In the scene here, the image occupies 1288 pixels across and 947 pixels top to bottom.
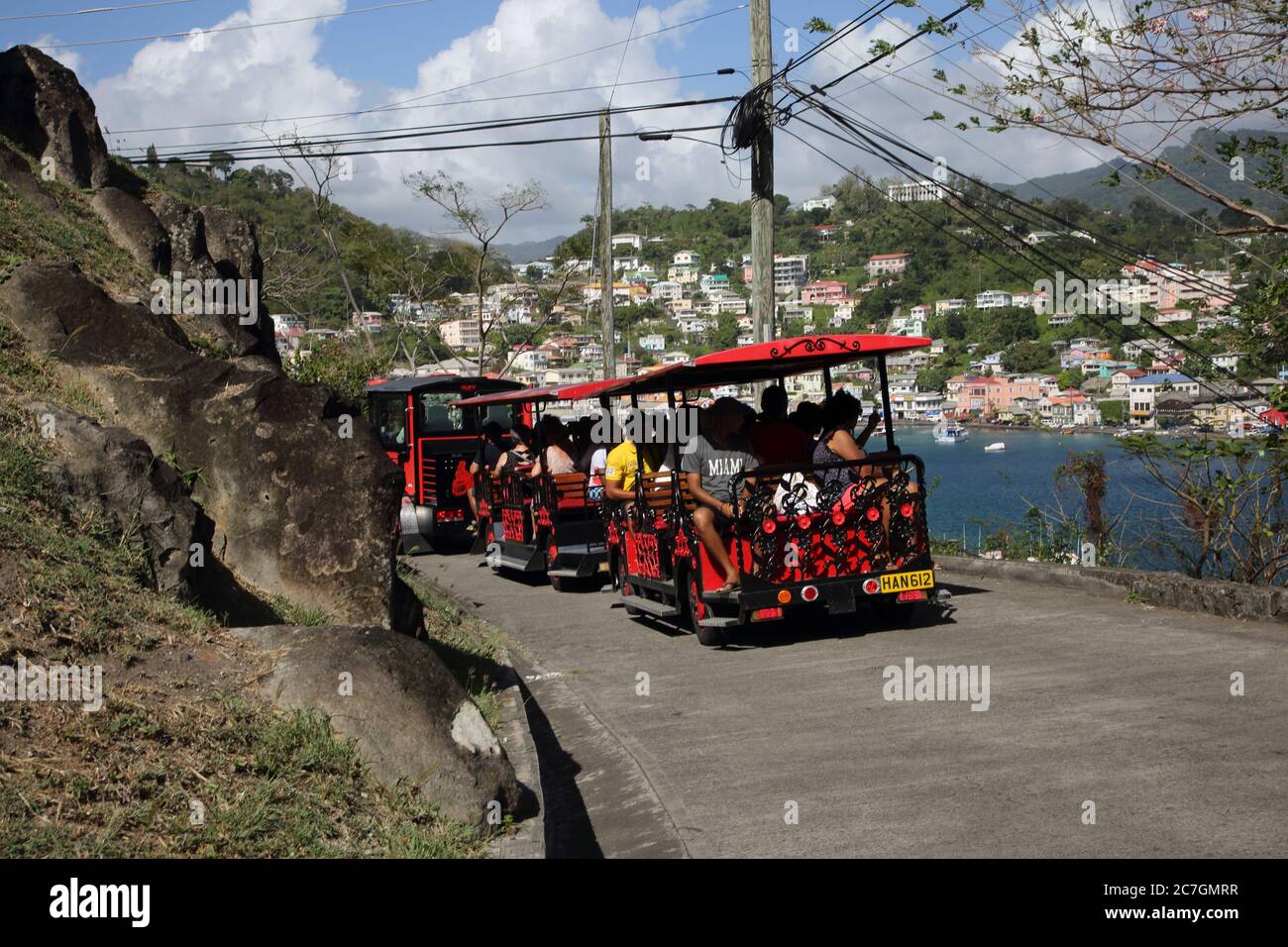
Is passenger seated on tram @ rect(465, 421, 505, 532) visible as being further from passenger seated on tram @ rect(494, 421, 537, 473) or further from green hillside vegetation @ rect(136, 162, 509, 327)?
green hillside vegetation @ rect(136, 162, 509, 327)

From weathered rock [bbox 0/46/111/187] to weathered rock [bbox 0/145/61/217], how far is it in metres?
2.72

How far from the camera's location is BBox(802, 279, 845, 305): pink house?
108 m

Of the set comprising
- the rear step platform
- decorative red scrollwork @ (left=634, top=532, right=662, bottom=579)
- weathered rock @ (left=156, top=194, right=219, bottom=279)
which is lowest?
the rear step platform

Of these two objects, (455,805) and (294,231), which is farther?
(294,231)

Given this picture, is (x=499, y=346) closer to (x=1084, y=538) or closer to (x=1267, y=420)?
(x=1084, y=538)

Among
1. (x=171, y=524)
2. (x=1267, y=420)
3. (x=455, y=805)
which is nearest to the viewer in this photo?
(x=455, y=805)

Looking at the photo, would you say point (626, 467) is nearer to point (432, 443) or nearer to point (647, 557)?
point (647, 557)

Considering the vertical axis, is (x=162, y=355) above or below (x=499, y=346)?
below

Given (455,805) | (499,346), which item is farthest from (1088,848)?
(499,346)

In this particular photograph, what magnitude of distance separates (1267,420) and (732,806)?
799cm

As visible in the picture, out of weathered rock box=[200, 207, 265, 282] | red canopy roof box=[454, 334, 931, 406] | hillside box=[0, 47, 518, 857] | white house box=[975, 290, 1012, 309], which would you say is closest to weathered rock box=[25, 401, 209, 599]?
hillside box=[0, 47, 518, 857]

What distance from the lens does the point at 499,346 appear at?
4778cm

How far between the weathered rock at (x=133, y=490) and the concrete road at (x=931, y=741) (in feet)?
8.63
